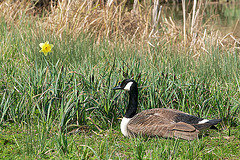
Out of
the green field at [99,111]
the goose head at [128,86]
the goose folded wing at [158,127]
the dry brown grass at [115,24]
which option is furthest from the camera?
the dry brown grass at [115,24]

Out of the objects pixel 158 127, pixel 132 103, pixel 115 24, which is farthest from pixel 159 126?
pixel 115 24

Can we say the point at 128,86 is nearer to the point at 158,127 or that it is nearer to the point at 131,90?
the point at 131,90

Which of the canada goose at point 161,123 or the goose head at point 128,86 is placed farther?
the goose head at point 128,86

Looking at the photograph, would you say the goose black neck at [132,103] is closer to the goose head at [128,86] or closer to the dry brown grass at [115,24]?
the goose head at [128,86]

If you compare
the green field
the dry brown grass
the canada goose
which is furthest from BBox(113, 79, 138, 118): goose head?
the dry brown grass

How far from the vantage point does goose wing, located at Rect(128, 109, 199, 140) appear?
152 inches

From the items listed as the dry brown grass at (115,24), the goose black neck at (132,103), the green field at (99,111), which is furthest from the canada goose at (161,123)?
the dry brown grass at (115,24)

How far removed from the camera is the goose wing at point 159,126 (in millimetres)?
3854

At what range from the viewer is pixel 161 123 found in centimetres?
402

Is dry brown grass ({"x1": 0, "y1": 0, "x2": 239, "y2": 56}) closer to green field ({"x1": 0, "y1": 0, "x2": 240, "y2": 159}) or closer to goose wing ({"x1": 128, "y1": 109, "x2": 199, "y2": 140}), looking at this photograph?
green field ({"x1": 0, "y1": 0, "x2": 240, "y2": 159})

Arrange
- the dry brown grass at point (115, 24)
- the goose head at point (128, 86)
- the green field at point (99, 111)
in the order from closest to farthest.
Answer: the green field at point (99, 111)
the goose head at point (128, 86)
the dry brown grass at point (115, 24)

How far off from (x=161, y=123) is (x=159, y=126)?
5 cm

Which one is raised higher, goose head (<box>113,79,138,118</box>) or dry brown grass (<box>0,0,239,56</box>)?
dry brown grass (<box>0,0,239,56</box>)

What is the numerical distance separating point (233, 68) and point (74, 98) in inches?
121
